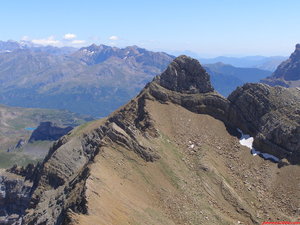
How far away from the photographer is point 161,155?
114188mm

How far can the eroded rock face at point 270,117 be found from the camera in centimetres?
12875

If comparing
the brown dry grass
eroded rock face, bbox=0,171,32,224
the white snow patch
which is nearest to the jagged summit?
the brown dry grass

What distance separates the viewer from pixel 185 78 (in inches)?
6220

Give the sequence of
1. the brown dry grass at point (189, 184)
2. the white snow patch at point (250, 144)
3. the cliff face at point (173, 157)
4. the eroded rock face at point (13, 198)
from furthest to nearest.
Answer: the eroded rock face at point (13, 198)
the white snow patch at point (250, 144)
the cliff face at point (173, 157)
the brown dry grass at point (189, 184)

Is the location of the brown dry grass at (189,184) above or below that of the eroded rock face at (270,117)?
below

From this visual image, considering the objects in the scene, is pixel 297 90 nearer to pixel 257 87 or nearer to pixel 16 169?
pixel 257 87

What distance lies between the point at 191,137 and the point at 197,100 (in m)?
23.5

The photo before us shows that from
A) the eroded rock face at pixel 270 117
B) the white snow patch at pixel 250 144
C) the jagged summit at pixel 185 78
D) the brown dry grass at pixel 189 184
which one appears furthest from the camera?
the jagged summit at pixel 185 78

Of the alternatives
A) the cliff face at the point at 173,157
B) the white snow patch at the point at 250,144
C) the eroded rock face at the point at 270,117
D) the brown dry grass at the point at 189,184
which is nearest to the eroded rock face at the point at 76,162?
the cliff face at the point at 173,157

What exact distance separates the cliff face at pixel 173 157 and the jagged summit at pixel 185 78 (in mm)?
406

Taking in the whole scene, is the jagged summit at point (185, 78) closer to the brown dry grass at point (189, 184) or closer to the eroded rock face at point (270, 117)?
the eroded rock face at point (270, 117)

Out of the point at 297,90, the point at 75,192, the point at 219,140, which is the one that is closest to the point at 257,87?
the point at 297,90

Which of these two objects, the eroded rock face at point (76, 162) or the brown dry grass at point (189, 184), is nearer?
the brown dry grass at point (189, 184)

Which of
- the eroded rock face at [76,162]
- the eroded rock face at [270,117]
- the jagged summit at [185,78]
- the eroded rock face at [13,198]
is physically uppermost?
the jagged summit at [185,78]
